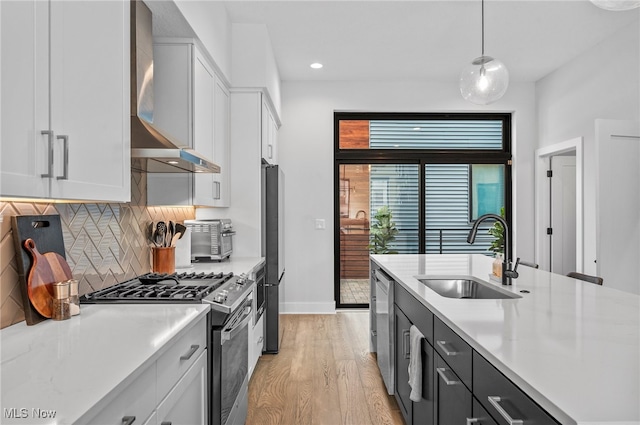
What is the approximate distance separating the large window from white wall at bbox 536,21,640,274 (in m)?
0.69

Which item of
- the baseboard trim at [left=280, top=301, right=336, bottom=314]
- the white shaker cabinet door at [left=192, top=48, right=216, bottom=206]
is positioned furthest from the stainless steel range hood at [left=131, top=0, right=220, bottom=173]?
the baseboard trim at [left=280, top=301, right=336, bottom=314]

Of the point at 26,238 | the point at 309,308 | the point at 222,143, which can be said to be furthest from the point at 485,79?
the point at 309,308

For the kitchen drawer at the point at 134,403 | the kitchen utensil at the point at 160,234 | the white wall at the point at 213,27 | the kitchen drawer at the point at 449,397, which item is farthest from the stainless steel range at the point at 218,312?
the white wall at the point at 213,27

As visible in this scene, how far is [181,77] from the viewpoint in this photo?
2.60m

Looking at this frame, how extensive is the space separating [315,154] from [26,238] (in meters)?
3.99

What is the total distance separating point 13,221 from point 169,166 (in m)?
0.96

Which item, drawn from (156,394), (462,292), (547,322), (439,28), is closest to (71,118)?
(156,394)

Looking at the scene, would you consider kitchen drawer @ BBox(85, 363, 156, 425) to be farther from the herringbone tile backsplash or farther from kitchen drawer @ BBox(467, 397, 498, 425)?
kitchen drawer @ BBox(467, 397, 498, 425)

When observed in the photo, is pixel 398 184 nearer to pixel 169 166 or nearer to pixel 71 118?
pixel 169 166

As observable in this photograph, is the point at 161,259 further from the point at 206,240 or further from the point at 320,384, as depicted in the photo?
the point at 320,384

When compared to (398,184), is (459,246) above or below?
below

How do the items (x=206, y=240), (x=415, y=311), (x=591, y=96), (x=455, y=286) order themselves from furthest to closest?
(x=591, y=96) < (x=206, y=240) < (x=455, y=286) < (x=415, y=311)

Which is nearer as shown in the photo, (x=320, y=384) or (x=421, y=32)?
(x=320, y=384)

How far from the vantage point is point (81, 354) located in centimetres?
112
